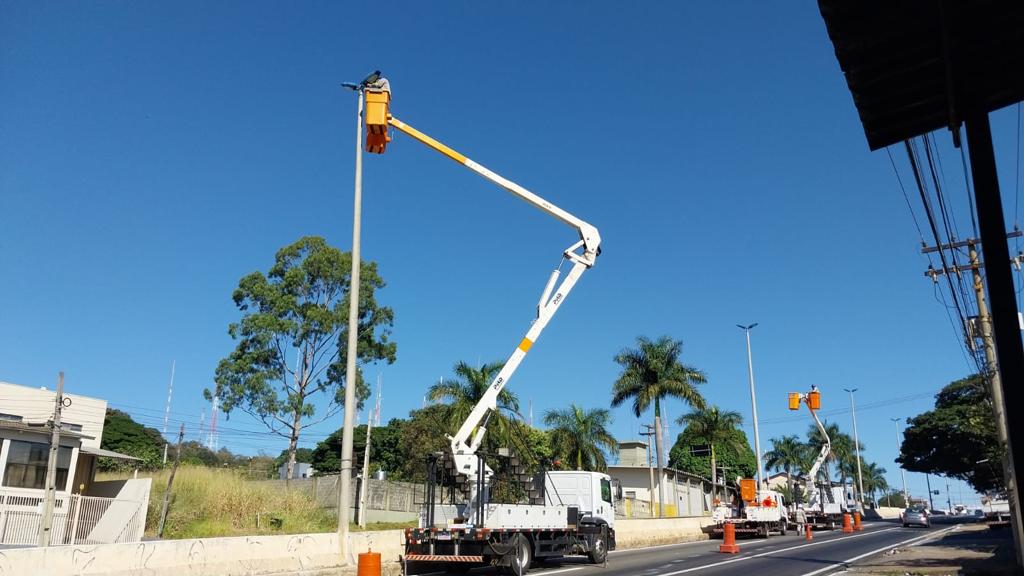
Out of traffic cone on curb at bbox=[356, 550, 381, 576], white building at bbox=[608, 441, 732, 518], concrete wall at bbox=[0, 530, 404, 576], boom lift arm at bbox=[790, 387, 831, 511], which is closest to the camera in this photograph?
concrete wall at bbox=[0, 530, 404, 576]

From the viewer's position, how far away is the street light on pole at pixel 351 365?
14.8 metres

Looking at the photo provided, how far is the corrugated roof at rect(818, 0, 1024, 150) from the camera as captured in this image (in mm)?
6457

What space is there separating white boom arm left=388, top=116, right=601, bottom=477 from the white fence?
9.03 meters

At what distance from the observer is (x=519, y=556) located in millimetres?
16219

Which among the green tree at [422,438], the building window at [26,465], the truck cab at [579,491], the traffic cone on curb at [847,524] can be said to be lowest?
the traffic cone on curb at [847,524]

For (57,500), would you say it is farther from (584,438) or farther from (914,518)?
(914,518)

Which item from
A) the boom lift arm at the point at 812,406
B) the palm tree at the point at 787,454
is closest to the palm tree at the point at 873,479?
the palm tree at the point at 787,454

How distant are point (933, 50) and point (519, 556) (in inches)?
514

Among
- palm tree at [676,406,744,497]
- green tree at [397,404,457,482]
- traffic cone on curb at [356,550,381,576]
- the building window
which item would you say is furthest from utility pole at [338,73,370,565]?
palm tree at [676,406,744,497]

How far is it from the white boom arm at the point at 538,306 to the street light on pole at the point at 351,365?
1171 millimetres

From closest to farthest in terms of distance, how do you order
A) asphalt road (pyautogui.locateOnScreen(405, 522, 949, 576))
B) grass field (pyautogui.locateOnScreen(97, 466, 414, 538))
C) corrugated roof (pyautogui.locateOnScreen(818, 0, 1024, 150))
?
1. corrugated roof (pyautogui.locateOnScreen(818, 0, 1024, 150))
2. asphalt road (pyautogui.locateOnScreen(405, 522, 949, 576))
3. grass field (pyautogui.locateOnScreen(97, 466, 414, 538))

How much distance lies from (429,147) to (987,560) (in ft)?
58.2

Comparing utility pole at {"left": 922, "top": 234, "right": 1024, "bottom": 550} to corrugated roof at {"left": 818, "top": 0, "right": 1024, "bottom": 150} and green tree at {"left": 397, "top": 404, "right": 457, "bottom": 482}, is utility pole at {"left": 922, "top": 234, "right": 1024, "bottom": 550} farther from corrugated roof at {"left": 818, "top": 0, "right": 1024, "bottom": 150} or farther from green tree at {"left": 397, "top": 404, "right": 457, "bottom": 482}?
green tree at {"left": 397, "top": 404, "right": 457, "bottom": 482}

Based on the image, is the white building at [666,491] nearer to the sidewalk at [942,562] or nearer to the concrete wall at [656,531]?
the concrete wall at [656,531]
